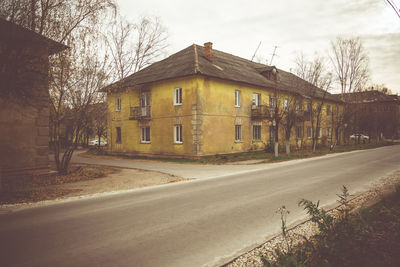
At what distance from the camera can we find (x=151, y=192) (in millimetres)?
9172

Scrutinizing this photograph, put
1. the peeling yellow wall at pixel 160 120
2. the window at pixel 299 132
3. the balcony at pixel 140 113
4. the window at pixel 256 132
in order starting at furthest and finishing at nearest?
the window at pixel 299 132 → the window at pixel 256 132 → the balcony at pixel 140 113 → the peeling yellow wall at pixel 160 120

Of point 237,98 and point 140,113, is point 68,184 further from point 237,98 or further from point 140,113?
point 237,98

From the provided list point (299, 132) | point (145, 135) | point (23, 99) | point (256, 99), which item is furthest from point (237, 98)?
point (23, 99)

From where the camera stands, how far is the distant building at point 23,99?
6508mm

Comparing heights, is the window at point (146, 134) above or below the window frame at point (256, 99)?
below

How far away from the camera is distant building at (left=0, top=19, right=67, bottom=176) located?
6.51 meters

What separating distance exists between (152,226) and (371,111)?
43829 millimetres

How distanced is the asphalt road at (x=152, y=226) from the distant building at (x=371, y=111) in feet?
89.0

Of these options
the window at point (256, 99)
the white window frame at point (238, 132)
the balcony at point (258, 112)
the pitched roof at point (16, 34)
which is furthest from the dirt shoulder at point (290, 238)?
the window at point (256, 99)

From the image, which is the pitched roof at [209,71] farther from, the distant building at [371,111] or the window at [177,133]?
the distant building at [371,111]

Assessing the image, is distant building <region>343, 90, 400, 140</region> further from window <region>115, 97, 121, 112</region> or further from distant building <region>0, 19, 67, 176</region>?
distant building <region>0, 19, 67, 176</region>

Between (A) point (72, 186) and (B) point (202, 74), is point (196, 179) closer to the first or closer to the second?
(A) point (72, 186)

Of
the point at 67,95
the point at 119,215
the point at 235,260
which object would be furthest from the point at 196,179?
the point at 235,260

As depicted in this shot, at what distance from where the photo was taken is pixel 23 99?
771cm
